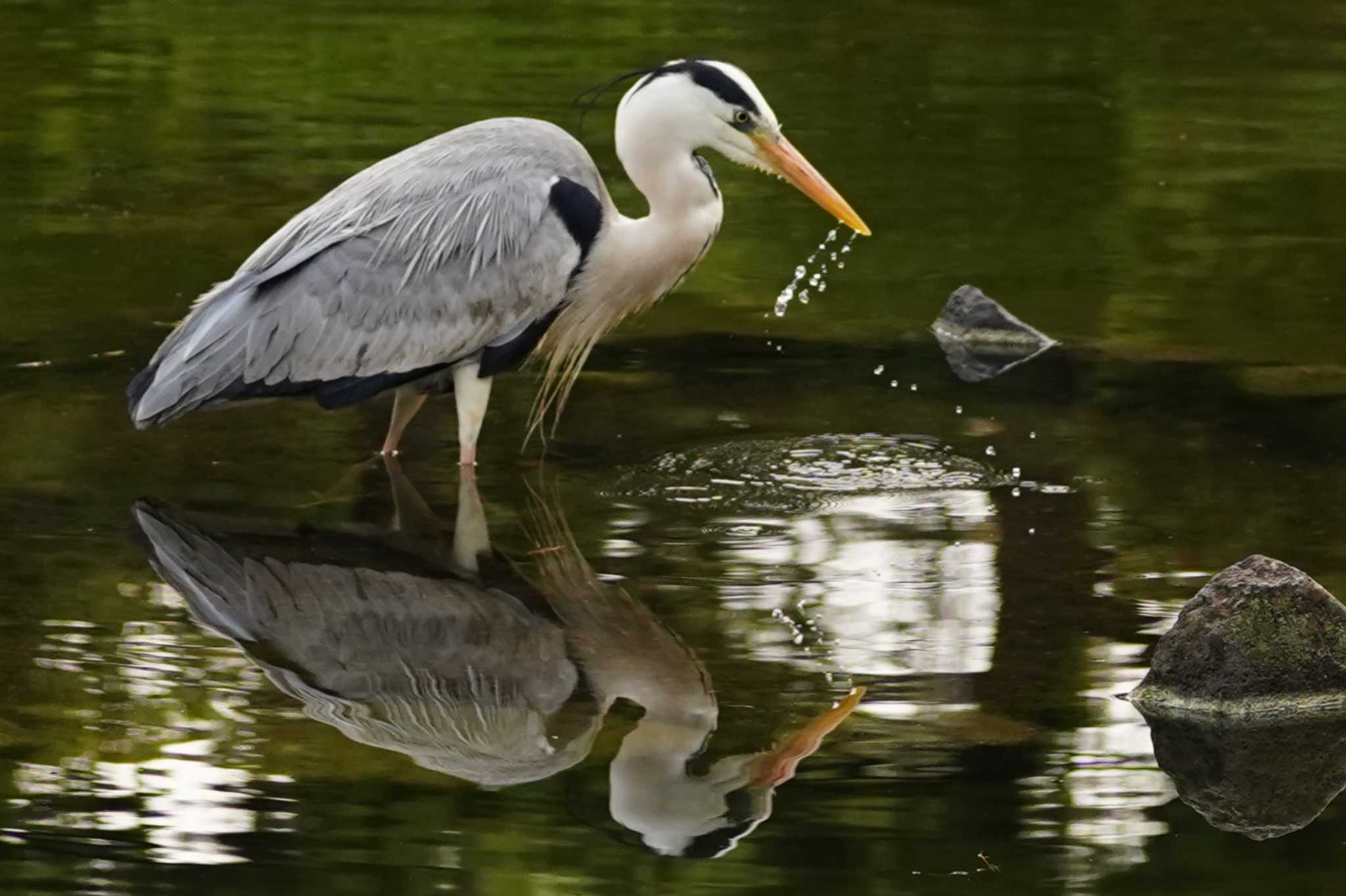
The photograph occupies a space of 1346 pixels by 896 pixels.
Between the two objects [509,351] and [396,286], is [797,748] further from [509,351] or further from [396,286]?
[396,286]

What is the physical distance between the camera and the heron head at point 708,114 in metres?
8.39

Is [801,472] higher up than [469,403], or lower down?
lower down

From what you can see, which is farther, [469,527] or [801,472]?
[801,472]

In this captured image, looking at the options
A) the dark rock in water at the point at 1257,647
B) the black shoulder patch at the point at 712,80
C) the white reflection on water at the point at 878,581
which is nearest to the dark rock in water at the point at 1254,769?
the dark rock in water at the point at 1257,647

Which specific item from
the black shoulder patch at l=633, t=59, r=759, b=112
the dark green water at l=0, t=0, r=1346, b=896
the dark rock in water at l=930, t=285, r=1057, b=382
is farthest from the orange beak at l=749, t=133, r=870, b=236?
the dark rock in water at l=930, t=285, r=1057, b=382

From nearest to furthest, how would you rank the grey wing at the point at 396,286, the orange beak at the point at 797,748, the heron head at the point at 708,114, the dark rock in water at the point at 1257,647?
the orange beak at the point at 797,748
the dark rock in water at the point at 1257,647
the grey wing at the point at 396,286
the heron head at the point at 708,114

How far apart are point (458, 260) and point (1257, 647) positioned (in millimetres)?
3428

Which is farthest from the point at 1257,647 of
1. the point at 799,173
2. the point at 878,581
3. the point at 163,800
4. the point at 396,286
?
the point at 396,286

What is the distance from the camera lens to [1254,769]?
5883 mm

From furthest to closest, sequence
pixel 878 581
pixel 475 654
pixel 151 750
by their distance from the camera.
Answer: pixel 878 581 → pixel 475 654 → pixel 151 750

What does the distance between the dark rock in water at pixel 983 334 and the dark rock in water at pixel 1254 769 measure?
4.00 metres

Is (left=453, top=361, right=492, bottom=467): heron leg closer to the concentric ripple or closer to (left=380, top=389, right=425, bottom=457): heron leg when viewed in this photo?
(left=380, top=389, right=425, bottom=457): heron leg

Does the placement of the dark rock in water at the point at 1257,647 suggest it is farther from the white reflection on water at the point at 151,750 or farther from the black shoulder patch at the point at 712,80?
the black shoulder patch at the point at 712,80

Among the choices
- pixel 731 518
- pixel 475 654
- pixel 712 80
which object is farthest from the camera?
pixel 712 80
